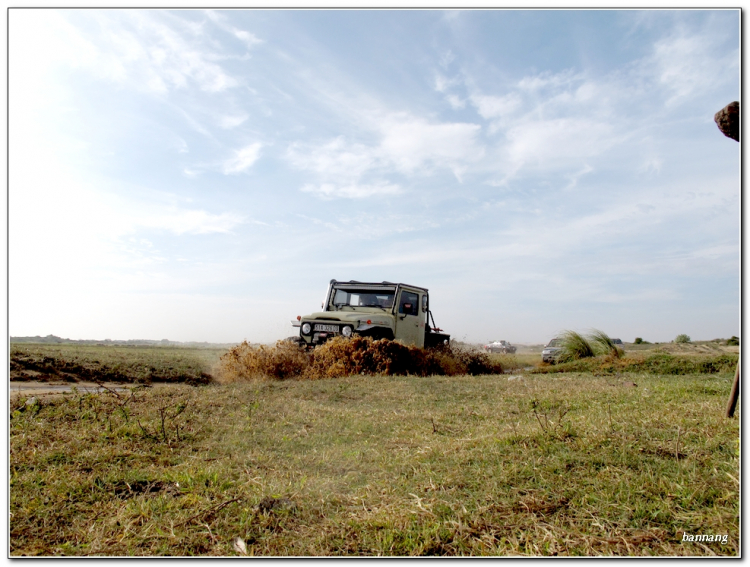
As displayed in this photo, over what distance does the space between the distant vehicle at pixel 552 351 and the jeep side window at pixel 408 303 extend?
6854 mm

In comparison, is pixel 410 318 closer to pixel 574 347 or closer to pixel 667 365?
pixel 667 365

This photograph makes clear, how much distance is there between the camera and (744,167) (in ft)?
10.1

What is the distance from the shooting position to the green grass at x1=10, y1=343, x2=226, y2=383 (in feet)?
30.8

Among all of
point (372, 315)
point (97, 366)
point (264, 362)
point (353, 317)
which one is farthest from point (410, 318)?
point (97, 366)

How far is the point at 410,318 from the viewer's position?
1249 centimetres

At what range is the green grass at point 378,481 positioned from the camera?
2557mm

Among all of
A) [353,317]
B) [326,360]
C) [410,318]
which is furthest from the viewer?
[410,318]

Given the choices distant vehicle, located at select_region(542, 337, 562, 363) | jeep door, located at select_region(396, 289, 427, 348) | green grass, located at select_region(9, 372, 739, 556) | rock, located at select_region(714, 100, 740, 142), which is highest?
rock, located at select_region(714, 100, 740, 142)

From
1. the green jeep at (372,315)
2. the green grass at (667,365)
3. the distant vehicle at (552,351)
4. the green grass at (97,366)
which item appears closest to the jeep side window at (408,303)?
the green jeep at (372,315)

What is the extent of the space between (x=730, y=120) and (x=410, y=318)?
971cm

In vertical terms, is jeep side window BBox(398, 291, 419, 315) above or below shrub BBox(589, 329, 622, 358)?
above

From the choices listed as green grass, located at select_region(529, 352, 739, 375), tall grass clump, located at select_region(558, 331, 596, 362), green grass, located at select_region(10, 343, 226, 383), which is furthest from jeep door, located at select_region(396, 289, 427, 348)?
tall grass clump, located at select_region(558, 331, 596, 362)

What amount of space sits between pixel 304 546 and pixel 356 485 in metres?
0.81

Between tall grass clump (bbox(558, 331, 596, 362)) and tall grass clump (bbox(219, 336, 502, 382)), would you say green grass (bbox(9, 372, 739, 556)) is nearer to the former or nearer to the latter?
tall grass clump (bbox(219, 336, 502, 382))
